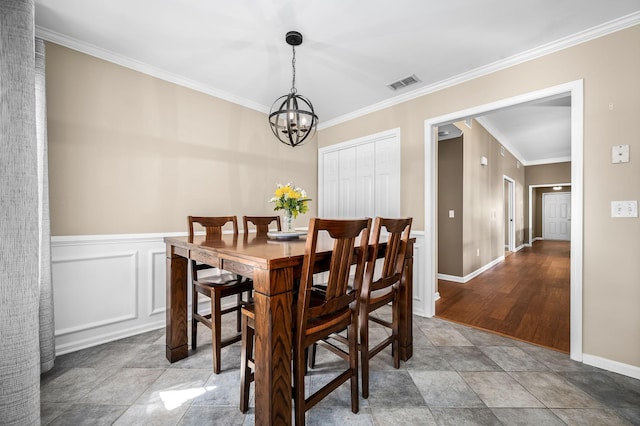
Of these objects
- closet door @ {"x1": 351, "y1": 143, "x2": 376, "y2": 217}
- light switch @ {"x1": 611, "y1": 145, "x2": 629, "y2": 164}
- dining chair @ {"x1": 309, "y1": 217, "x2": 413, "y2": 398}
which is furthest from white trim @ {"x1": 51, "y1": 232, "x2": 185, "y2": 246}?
light switch @ {"x1": 611, "y1": 145, "x2": 629, "y2": 164}

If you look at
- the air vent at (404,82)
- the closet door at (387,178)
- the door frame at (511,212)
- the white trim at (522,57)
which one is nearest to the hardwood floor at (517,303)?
the closet door at (387,178)

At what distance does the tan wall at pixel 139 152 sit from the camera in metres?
2.16

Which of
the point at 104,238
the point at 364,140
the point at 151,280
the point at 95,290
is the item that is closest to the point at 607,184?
the point at 364,140

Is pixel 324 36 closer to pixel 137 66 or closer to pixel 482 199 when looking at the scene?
pixel 137 66

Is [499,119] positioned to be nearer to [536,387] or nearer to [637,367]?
[637,367]

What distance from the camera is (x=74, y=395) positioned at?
5.28 feet

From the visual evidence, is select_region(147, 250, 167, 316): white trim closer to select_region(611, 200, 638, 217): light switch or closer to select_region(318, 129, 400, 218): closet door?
select_region(318, 129, 400, 218): closet door

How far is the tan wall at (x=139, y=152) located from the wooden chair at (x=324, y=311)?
6.15 feet

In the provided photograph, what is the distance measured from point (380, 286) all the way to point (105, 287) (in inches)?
93.3

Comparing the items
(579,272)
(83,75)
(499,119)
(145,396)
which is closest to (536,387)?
(579,272)

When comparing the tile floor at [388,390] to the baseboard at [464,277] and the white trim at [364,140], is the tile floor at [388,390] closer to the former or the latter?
the baseboard at [464,277]

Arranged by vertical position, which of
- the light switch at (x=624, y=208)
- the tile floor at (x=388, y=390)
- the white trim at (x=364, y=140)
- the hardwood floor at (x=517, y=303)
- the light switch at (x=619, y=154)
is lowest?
the hardwood floor at (x=517, y=303)

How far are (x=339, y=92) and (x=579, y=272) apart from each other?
112 inches

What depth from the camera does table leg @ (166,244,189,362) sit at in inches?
76.6
